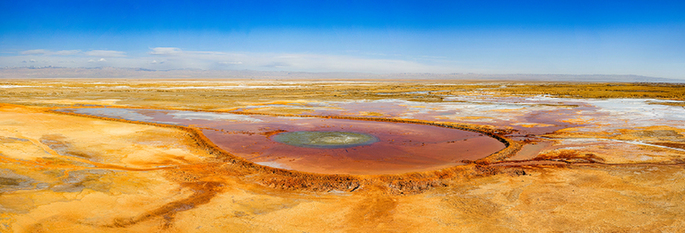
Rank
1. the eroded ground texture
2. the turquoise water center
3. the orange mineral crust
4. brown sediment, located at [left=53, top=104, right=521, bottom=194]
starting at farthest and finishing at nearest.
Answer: the turquoise water center → the orange mineral crust → brown sediment, located at [left=53, top=104, right=521, bottom=194] → the eroded ground texture

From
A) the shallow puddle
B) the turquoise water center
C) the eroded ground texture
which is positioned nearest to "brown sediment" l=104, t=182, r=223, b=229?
the eroded ground texture

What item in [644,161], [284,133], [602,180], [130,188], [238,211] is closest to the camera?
[238,211]

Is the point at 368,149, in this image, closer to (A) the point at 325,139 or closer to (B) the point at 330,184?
(A) the point at 325,139

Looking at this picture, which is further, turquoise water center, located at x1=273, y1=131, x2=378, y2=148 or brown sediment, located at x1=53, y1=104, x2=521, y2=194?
turquoise water center, located at x1=273, y1=131, x2=378, y2=148

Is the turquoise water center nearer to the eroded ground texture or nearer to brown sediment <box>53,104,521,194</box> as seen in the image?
the eroded ground texture

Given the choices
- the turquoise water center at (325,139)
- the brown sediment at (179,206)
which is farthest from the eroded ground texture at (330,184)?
the turquoise water center at (325,139)

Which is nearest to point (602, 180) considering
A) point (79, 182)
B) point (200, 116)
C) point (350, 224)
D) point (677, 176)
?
point (677, 176)

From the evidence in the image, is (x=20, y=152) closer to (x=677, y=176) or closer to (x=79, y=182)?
(x=79, y=182)
